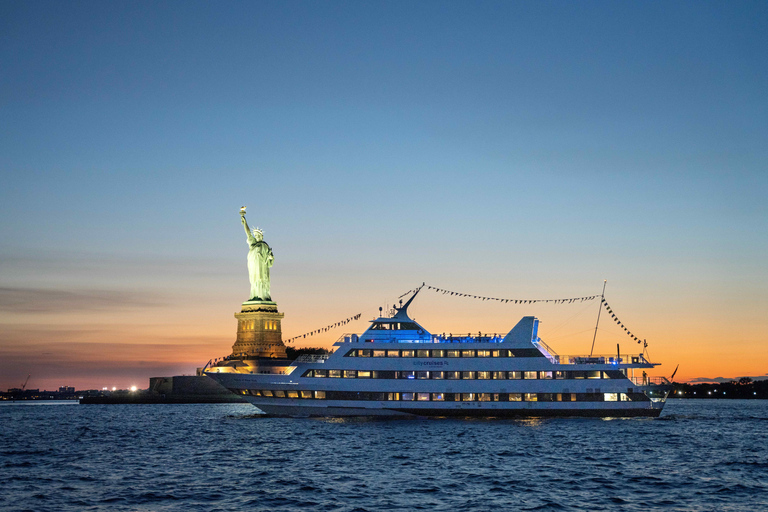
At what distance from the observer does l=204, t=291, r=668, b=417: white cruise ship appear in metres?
54.3

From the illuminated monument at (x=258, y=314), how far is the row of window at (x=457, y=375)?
49.9 metres

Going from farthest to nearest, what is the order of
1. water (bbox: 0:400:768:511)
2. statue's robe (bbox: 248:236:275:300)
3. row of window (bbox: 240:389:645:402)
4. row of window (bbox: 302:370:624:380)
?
→ statue's robe (bbox: 248:236:275:300) → row of window (bbox: 302:370:624:380) → row of window (bbox: 240:389:645:402) → water (bbox: 0:400:768:511)

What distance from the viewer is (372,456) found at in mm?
35344

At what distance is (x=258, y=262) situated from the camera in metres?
107

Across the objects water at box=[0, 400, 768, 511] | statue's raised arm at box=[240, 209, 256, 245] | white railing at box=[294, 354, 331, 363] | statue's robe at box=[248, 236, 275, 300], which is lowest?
water at box=[0, 400, 768, 511]

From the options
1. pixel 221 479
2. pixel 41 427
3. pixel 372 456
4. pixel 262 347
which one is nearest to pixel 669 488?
pixel 372 456

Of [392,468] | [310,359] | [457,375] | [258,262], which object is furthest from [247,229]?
[392,468]

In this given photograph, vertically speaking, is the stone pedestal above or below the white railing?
above

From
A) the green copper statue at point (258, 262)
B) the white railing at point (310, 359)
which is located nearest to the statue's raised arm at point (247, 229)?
the green copper statue at point (258, 262)

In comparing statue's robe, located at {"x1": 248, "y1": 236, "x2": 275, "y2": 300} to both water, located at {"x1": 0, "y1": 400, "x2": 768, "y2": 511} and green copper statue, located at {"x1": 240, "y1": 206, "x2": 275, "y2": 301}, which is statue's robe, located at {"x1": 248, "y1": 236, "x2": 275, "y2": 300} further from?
water, located at {"x1": 0, "y1": 400, "x2": 768, "y2": 511}

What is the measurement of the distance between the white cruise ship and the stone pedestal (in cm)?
4912

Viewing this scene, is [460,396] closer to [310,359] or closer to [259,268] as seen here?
[310,359]

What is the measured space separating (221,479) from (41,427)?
38.6 meters

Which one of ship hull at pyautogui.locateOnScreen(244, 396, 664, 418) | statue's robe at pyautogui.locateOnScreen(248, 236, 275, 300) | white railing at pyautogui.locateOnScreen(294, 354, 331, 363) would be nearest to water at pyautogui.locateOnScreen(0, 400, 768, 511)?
ship hull at pyautogui.locateOnScreen(244, 396, 664, 418)
